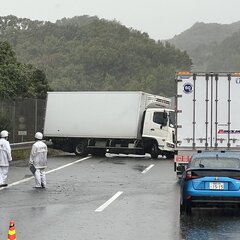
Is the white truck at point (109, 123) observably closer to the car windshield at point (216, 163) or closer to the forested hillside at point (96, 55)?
the car windshield at point (216, 163)

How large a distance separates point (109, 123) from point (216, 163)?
667 inches

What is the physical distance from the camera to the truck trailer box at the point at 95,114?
2834cm

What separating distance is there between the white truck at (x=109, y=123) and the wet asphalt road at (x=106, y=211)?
697cm

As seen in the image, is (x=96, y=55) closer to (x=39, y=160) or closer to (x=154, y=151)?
(x=154, y=151)

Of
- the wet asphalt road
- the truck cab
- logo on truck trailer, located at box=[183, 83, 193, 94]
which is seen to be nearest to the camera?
the wet asphalt road

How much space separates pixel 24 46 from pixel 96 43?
54.7 feet

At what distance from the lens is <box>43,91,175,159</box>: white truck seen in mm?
27703

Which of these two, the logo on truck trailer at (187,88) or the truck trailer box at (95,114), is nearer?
the logo on truck trailer at (187,88)

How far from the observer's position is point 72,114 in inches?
1151

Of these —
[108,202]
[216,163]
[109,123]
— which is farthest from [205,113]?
[109,123]

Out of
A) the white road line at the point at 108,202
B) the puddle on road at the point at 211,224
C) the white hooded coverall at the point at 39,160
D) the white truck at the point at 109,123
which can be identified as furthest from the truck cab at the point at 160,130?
the puddle on road at the point at 211,224

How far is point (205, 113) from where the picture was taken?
58.4ft

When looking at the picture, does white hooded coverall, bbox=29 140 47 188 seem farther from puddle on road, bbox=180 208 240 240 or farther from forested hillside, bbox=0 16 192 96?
Result: forested hillside, bbox=0 16 192 96

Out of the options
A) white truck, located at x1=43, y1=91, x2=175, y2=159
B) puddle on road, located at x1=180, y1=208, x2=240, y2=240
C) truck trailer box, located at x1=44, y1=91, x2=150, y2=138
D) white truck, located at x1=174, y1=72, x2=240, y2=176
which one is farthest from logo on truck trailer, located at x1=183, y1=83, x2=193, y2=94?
truck trailer box, located at x1=44, y1=91, x2=150, y2=138
